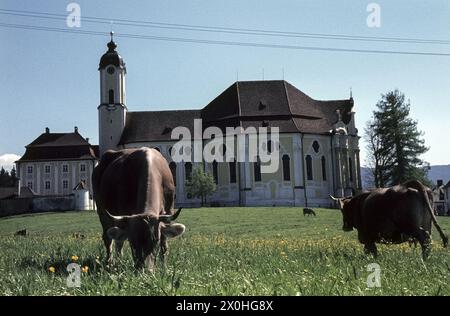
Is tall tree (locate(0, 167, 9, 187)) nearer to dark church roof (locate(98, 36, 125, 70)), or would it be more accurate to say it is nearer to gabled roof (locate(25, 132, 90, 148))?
gabled roof (locate(25, 132, 90, 148))

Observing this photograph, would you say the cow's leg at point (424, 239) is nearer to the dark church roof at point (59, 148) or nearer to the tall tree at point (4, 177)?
the dark church roof at point (59, 148)

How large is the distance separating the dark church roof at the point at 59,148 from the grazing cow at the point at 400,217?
7852 cm

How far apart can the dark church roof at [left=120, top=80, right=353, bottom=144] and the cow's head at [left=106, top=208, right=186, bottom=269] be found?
193 ft

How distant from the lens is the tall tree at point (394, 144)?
63781mm

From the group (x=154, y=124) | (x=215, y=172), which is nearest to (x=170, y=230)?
(x=215, y=172)

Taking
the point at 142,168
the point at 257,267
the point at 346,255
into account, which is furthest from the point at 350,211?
the point at 142,168

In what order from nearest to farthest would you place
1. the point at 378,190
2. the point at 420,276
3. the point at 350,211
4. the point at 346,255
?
the point at 420,276 < the point at 346,255 < the point at 378,190 < the point at 350,211

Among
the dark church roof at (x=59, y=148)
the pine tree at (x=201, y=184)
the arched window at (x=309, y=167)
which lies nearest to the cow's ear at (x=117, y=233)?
the pine tree at (x=201, y=184)

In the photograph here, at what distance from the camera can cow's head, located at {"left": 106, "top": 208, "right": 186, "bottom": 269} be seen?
258 inches

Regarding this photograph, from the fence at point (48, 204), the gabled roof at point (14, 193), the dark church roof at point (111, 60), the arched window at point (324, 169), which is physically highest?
the dark church roof at point (111, 60)

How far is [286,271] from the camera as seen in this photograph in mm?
7113

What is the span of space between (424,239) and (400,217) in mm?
594
